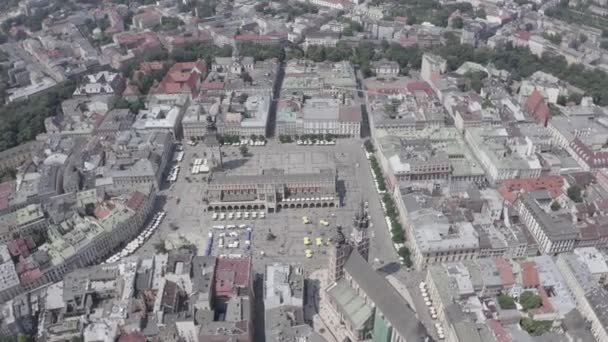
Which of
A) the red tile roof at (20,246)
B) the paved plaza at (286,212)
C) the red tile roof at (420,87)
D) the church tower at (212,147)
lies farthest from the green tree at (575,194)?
the red tile roof at (20,246)

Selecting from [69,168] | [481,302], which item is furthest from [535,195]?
[69,168]

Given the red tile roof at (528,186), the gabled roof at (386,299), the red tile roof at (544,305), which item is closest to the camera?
the gabled roof at (386,299)

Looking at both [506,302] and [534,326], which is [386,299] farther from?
[534,326]

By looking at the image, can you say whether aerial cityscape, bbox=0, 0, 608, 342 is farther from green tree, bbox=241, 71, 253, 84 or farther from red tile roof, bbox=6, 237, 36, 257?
green tree, bbox=241, 71, 253, 84

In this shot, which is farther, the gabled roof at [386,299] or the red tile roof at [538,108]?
the red tile roof at [538,108]

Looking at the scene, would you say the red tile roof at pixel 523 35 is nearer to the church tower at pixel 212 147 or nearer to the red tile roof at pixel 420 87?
the red tile roof at pixel 420 87

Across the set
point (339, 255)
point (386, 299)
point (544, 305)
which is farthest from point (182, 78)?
point (544, 305)

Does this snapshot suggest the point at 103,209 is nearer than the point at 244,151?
Yes
